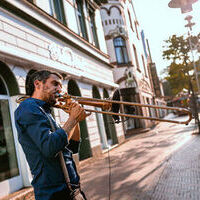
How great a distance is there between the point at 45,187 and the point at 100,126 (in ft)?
29.2

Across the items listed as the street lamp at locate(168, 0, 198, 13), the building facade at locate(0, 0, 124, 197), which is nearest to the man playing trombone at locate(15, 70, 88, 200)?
the building facade at locate(0, 0, 124, 197)

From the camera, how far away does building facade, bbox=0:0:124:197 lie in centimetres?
546

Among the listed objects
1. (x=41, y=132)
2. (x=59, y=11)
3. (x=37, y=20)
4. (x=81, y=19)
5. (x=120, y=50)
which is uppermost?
(x=120, y=50)

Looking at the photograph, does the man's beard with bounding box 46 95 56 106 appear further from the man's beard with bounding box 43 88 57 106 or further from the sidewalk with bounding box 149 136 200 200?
the sidewalk with bounding box 149 136 200 200

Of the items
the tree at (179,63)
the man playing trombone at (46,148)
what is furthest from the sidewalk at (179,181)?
the tree at (179,63)

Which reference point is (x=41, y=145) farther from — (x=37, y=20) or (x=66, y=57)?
(x=66, y=57)

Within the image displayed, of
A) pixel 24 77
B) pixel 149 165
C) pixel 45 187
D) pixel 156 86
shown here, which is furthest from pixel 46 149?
pixel 156 86

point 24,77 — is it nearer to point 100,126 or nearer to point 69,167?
point 69,167

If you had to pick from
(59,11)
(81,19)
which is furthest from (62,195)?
(81,19)

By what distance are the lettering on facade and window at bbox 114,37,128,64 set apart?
996 cm

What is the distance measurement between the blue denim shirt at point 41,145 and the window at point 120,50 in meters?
17.7

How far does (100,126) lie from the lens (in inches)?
416

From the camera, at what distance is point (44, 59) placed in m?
6.99

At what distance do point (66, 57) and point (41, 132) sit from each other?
705 cm
